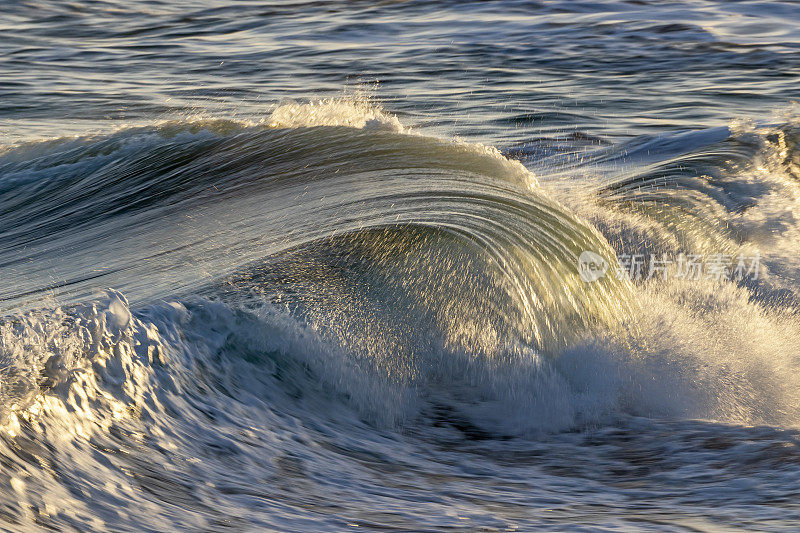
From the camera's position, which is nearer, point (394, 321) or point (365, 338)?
point (365, 338)

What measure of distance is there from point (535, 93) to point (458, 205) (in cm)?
687

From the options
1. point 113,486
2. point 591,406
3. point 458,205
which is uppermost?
point 458,205

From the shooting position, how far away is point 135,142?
920 cm

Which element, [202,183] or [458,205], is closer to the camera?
[458,205]

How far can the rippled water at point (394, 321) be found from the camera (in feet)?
11.1

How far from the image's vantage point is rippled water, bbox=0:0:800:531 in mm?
3396

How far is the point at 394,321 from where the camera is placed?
16.6ft

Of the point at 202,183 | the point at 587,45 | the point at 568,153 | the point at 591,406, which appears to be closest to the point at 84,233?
the point at 202,183

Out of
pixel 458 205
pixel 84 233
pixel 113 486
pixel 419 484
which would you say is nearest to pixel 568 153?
pixel 458 205

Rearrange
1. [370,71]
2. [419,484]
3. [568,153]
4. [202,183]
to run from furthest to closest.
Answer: [370,71] < [568,153] < [202,183] < [419,484]

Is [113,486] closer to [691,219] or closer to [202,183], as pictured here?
[202,183]

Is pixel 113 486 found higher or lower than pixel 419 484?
higher

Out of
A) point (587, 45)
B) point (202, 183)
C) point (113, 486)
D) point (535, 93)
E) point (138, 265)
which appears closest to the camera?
point (113, 486)

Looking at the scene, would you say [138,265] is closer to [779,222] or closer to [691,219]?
[691,219]
